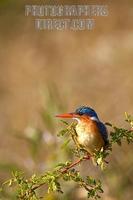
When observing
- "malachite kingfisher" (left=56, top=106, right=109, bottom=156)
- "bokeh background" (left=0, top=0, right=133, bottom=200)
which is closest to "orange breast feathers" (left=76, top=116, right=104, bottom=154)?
"malachite kingfisher" (left=56, top=106, right=109, bottom=156)

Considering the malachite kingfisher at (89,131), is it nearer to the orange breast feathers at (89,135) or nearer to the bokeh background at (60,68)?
the orange breast feathers at (89,135)

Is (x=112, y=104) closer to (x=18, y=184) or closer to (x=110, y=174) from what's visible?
(x=110, y=174)

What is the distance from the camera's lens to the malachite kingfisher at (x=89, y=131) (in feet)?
10.8

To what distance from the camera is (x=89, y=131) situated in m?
3.41

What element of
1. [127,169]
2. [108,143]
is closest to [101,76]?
[127,169]

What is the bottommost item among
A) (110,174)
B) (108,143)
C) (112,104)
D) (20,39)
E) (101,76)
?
(108,143)

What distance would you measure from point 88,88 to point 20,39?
2.03 meters

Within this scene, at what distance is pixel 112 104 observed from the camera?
430 inches

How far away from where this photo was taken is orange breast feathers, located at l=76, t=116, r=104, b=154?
3.29 m

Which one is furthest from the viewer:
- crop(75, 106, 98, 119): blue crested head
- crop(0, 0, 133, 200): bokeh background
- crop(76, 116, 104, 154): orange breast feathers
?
crop(0, 0, 133, 200): bokeh background

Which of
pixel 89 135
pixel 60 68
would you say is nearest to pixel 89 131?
pixel 89 135

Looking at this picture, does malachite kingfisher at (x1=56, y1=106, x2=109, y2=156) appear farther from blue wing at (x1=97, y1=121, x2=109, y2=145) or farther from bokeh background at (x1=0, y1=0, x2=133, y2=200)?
bokeh background at (x1=0, y1=0, x2=133, y2=200)

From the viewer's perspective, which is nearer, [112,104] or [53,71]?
[112,104]

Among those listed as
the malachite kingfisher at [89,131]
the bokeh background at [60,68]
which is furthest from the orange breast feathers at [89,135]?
the bokeh background at [60,68]
